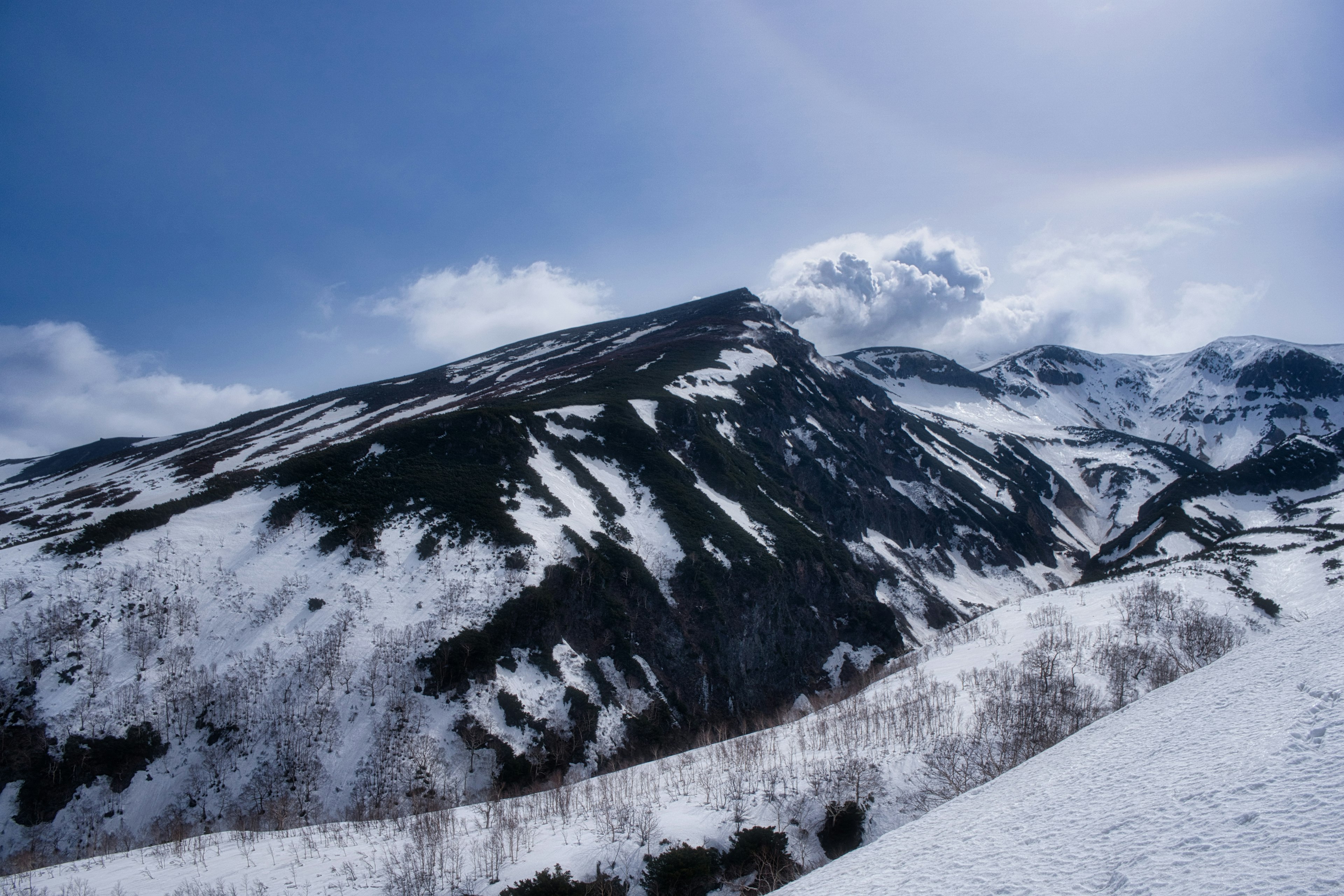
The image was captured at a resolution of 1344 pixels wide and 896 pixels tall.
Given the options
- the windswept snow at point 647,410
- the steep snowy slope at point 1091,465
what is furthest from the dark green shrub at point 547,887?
the steep snowy slope at point 1091,465

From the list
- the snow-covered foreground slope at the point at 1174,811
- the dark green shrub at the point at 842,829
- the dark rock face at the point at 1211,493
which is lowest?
the dark rock face at the point at 1211,493

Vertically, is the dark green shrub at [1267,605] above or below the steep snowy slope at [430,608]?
below

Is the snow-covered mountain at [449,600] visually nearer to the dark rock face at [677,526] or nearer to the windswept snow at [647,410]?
the dark rock face at [677,526]

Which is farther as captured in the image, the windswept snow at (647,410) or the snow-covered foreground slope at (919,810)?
the windswept snow at (647,410)

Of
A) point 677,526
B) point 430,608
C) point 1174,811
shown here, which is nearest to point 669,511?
point 677,526

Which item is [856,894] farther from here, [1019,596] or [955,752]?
[1019,596]

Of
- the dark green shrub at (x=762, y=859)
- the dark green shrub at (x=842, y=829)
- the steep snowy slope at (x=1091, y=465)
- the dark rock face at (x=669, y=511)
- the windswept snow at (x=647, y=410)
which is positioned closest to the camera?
the dark green shrub at (x=762, y=859)

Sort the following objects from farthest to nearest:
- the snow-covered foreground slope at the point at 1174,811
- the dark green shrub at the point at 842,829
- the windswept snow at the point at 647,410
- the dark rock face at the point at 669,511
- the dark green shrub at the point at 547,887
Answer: the windswept snow at the point at 647,410
the dark rock face at the point at 669,511
the dark green shrub at the point at 842,829
the dark green shrub at the point at 547,887
the snow-covered foreground slope at the point at 1174,811
